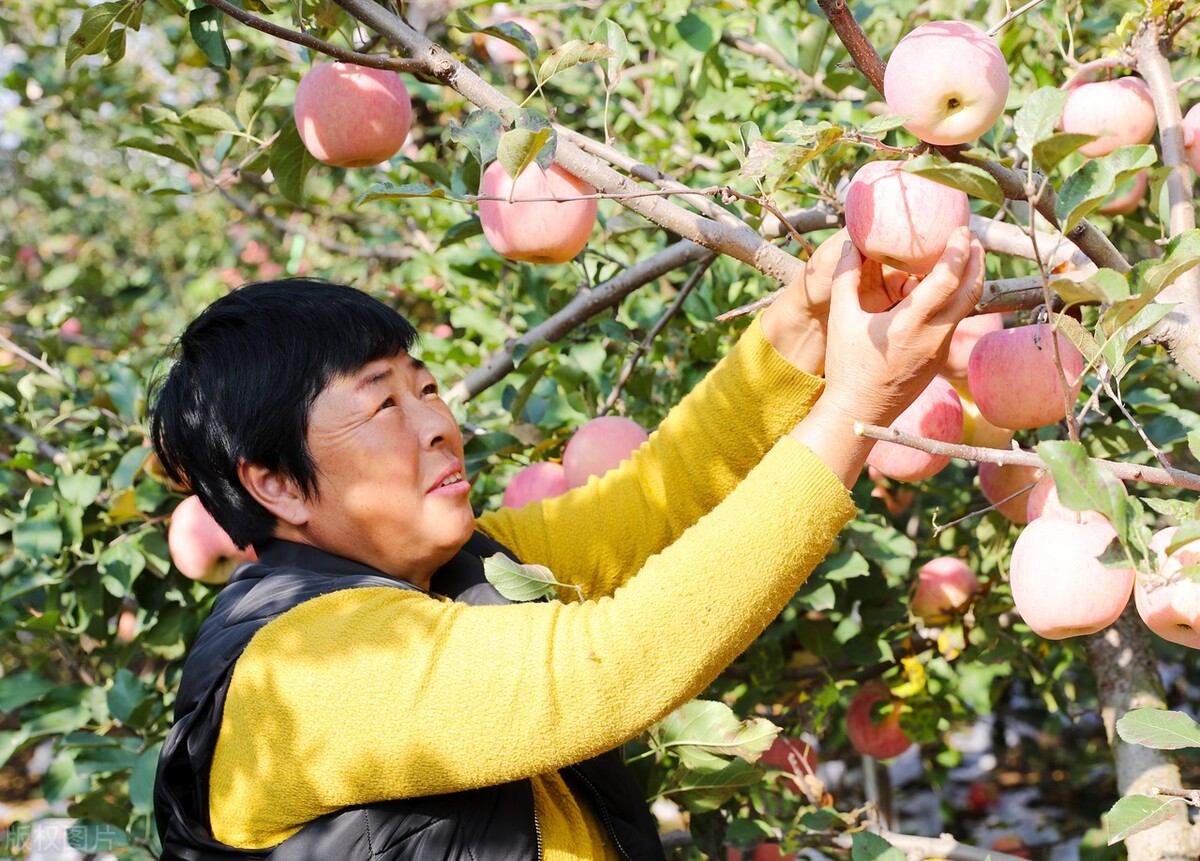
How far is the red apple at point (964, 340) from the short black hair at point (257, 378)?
54 cm

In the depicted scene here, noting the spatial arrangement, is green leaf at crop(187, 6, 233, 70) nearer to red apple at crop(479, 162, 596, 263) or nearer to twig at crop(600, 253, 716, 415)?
red apple at crop(479, 162, 596, 263)

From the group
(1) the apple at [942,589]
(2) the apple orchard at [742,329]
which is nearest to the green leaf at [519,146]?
(2) the apple orchard at [742,329]

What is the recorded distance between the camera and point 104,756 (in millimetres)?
1559

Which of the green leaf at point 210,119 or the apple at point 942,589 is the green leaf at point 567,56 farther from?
the apple at point 942,589

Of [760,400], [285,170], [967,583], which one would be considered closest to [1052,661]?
[967,583]

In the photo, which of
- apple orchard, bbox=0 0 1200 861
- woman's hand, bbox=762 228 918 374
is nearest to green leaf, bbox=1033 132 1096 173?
apple orchard, bbox=0 0 1200 861

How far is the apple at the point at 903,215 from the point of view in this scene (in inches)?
33.8

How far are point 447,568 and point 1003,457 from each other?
61 cm

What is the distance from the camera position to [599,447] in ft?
4.58

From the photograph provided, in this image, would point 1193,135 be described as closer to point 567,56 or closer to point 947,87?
point 947,87

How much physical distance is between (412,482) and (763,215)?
18.9 inches

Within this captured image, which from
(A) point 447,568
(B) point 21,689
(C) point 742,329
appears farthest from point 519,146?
(B) point 21,689

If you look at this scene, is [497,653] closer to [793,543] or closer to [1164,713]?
[793,543]

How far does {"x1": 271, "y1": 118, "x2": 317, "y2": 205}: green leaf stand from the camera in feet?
4.94
